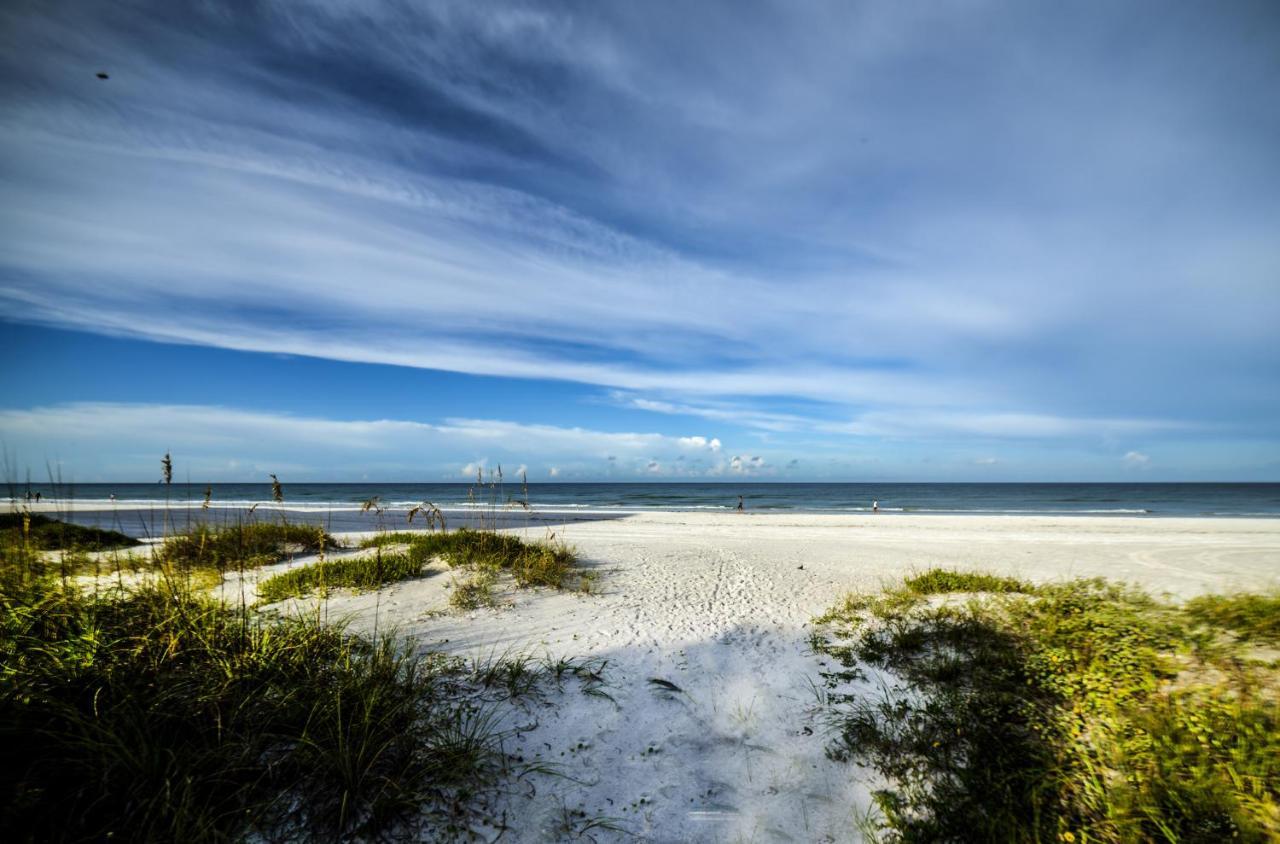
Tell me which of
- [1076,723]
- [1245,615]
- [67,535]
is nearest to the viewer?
[1076,723]

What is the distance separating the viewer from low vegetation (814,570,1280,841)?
11.0 feet

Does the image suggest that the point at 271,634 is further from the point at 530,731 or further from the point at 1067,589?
the point at 1067,589

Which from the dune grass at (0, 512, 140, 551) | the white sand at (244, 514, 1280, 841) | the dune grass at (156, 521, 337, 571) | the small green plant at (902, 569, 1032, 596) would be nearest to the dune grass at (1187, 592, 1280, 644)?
the small green plant at (902, 569, 1032, 596)

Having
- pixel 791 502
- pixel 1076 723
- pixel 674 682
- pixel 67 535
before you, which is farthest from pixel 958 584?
pixel 791 502

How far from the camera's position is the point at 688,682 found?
5.96 metres

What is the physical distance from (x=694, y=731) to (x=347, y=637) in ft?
13.0

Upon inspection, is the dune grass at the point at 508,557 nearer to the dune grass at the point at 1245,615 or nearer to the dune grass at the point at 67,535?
the dune grass at the point at 67,535

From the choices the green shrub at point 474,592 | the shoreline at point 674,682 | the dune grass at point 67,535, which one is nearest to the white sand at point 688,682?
the shoreline at point 674,682

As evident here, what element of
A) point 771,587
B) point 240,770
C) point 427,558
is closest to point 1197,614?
point 771,587

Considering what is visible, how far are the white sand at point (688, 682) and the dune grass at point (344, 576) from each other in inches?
19.0

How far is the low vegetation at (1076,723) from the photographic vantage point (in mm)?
3344

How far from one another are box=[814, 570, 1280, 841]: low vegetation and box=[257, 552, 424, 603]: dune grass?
280 inches

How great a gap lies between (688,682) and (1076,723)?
3528 mm

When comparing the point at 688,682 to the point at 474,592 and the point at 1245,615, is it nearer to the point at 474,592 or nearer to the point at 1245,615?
the point at 474,592
